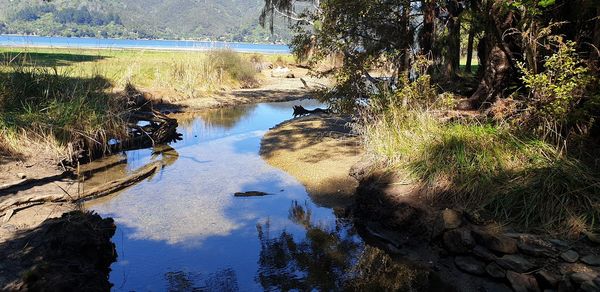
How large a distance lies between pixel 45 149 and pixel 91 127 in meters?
1.37

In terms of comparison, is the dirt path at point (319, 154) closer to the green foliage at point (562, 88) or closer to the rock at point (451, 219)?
the rock at point (451, 219)

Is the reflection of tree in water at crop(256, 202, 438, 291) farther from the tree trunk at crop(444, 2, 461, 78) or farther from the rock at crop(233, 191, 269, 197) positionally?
the tree trunk at crop(444, 2, 461, 78)

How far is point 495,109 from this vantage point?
24.9 ft

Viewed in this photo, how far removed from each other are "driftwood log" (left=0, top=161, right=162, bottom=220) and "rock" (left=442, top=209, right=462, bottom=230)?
452cm

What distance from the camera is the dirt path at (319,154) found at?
8.44 meters

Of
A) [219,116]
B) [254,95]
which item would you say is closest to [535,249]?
[219,116]

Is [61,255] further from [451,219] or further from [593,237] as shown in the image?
[593,237]

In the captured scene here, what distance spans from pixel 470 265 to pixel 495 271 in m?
0.29

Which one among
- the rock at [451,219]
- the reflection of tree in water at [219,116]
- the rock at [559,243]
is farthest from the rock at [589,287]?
the reflection of tree in water at [219,116]

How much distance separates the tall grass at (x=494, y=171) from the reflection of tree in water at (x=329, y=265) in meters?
1.25

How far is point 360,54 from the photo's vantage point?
10352 millimetres

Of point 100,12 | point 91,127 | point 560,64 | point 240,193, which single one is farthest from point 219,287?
point 100,12

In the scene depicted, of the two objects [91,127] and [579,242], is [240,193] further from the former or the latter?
[579,242]

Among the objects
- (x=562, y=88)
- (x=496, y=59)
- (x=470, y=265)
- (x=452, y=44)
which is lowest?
(x=470, y=265)
